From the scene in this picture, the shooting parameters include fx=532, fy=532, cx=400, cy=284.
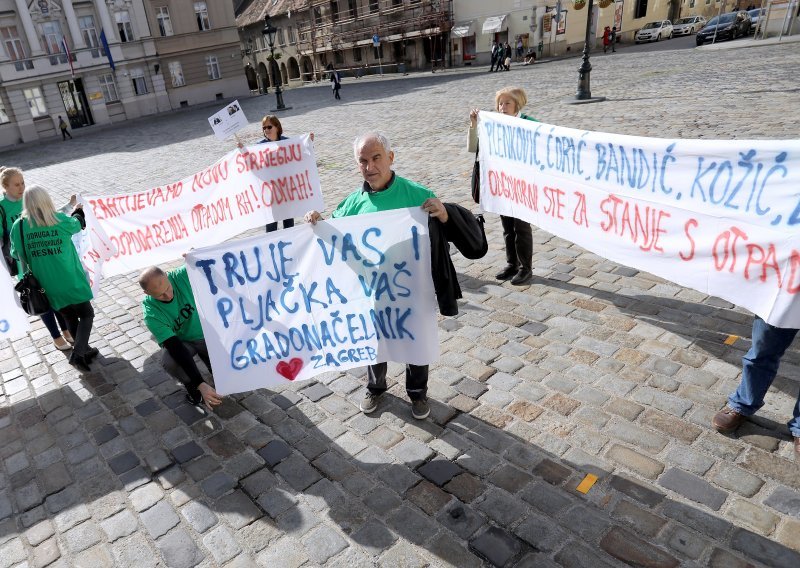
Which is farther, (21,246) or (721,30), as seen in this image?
(721,30)

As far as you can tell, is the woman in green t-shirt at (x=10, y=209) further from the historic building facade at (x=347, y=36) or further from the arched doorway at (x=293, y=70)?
the arched doorway at (x=293, y=70)

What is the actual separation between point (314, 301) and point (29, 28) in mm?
41795

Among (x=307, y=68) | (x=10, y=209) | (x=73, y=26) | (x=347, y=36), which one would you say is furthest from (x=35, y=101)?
(x=10, y=209)

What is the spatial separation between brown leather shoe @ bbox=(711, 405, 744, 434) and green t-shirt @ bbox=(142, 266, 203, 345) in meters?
3.92

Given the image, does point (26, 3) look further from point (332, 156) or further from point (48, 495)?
point (48, 495)

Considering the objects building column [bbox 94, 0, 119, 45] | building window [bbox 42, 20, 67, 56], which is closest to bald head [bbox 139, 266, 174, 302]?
building window [bbox 42, 20, 67, 56]

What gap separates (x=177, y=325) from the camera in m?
4.35

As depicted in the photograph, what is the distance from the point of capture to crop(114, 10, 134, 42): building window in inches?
1505

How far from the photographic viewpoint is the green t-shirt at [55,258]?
16.0 ft

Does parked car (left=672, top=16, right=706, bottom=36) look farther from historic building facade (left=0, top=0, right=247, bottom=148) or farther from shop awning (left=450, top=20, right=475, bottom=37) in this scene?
historic building facade (left=0, top=0, right=247, bottom=148)

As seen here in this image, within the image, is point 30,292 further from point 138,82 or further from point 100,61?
point 138,82

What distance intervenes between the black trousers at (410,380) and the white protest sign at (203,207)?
326 cm

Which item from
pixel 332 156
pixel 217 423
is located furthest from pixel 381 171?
pixel 332 156

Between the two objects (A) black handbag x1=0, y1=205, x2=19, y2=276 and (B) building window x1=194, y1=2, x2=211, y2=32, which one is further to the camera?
(B) building window x1=194, y1=2, x2=211, y2=32
